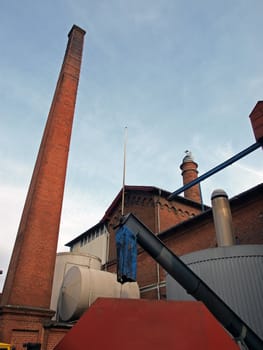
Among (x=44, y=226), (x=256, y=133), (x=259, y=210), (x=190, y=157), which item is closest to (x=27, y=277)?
(x=44, y=226)

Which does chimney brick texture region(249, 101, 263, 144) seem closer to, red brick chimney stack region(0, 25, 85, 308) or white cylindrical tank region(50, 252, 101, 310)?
red brick chimney stack region(0, 25, 85, 308)

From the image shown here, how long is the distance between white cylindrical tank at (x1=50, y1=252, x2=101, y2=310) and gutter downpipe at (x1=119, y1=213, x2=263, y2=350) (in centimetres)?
704

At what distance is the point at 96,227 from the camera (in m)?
23.1

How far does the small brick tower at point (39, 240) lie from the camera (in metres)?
9.67

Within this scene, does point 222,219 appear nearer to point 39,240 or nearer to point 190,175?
point 39,240

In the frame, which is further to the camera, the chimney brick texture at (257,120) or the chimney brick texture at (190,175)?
the chimney brick texture at (190,175)

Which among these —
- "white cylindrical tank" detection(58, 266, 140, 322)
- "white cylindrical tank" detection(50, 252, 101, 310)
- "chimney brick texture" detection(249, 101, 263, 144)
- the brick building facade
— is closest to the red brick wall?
the brick building facade

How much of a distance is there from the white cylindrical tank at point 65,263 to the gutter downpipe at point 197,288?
23.1 ft

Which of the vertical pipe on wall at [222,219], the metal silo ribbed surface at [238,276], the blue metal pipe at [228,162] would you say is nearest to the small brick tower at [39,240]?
the metal silo ribbed surface at [238,276]

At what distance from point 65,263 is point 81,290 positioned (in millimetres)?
2929

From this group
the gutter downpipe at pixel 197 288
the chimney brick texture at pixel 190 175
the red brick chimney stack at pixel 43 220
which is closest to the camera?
the gutter downpipe at pixel 197 288

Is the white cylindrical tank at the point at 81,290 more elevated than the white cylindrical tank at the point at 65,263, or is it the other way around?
the white cylindrical tank at the point at 65,263

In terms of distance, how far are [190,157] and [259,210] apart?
1349 centimetres

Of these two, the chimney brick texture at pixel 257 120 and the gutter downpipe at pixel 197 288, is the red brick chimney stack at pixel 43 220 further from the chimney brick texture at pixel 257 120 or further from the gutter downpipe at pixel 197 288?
the chimney brick texture at pixel 257 120
